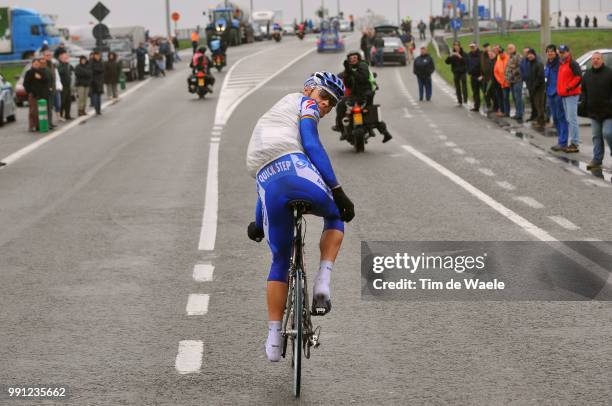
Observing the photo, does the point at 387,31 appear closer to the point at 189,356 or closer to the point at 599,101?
the point at 599,101

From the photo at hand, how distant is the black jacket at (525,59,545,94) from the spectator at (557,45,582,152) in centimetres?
404

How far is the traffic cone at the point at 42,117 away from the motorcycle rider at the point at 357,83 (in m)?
9.38

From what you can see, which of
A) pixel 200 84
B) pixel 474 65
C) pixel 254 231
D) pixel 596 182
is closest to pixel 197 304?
pixel 254 231

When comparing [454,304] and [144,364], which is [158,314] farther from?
[454,304]

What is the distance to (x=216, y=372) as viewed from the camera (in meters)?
7.13

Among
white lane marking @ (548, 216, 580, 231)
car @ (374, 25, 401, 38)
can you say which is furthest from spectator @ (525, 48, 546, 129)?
car @ (374, 25, 401, 38)

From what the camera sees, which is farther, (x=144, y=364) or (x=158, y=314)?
(x=158, y=314)

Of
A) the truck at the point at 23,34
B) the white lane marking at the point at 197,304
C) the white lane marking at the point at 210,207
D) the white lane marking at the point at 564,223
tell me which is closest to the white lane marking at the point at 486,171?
the white lane marking at the point at 210,207

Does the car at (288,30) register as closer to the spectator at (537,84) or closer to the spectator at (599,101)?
the spectator at (537,84)

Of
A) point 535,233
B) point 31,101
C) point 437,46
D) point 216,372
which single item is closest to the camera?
point 216,372

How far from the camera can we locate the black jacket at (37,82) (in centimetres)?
2902

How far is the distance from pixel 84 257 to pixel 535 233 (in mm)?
4353

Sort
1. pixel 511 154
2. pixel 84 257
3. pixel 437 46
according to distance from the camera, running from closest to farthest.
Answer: pixel 84 257, pixel 511 154, pixel 437 46

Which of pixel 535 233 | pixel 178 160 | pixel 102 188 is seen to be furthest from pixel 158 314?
pixel 178 160
